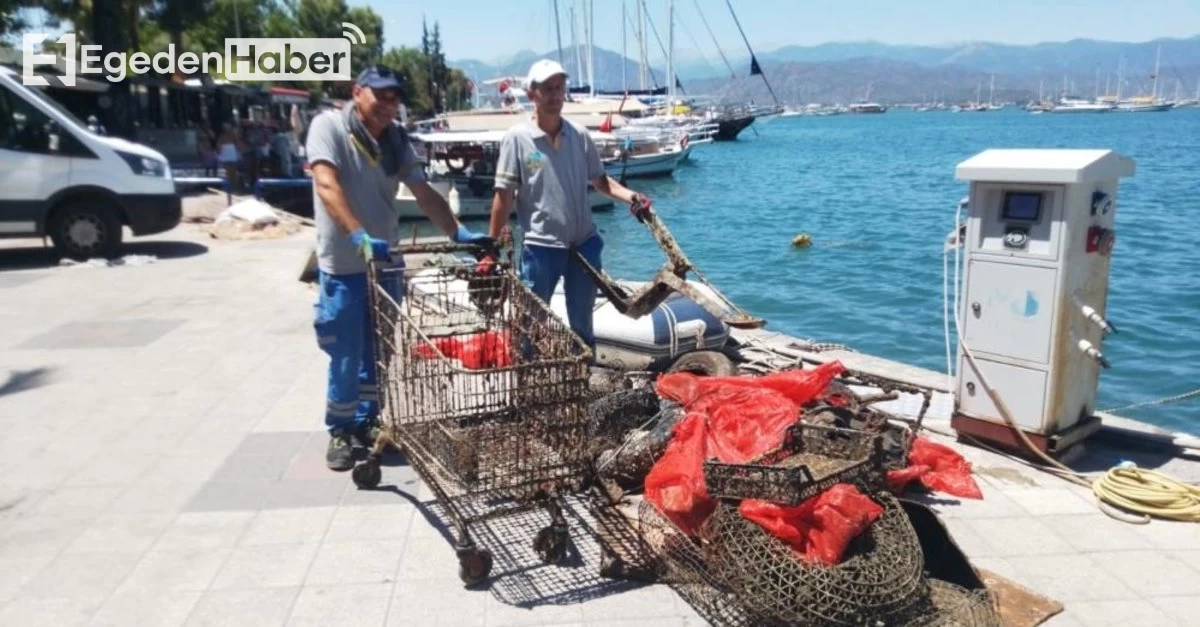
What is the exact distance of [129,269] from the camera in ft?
39.3

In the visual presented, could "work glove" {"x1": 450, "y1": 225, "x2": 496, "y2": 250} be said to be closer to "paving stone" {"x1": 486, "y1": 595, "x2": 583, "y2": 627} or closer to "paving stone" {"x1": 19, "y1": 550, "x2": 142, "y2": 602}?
"paving stone" {"x1": 486, "y1": 595, "x2": 583, "y2": 627}

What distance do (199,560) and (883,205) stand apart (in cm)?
3227

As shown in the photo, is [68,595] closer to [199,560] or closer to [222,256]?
[199,560]

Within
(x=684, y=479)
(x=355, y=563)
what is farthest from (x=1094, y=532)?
(x=355, y=563)

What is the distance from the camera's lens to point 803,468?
354cm

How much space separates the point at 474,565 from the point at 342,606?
560 millimetres

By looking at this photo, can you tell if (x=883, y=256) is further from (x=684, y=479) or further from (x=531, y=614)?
(x=531, y=614)

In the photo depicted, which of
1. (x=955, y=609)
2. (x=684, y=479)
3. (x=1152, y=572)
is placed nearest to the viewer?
(x=955, y=609)

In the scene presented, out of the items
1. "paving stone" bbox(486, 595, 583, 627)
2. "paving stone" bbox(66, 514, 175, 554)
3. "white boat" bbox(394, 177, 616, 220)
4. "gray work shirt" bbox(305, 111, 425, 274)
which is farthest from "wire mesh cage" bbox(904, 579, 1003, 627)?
"white boat" bbox(394, 177, 616, 220)

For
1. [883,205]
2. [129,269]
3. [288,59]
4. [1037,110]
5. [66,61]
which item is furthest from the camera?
[1037,110]

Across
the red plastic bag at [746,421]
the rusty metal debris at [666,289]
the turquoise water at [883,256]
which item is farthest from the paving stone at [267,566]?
the turquoise water at [883,256]

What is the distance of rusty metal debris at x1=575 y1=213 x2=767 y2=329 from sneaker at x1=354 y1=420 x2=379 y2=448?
1.58 meters

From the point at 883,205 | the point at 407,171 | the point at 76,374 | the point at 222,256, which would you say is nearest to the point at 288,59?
the point at 883,205

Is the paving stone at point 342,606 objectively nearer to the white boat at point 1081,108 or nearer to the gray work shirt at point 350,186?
the gray work shirt at point 350,186
